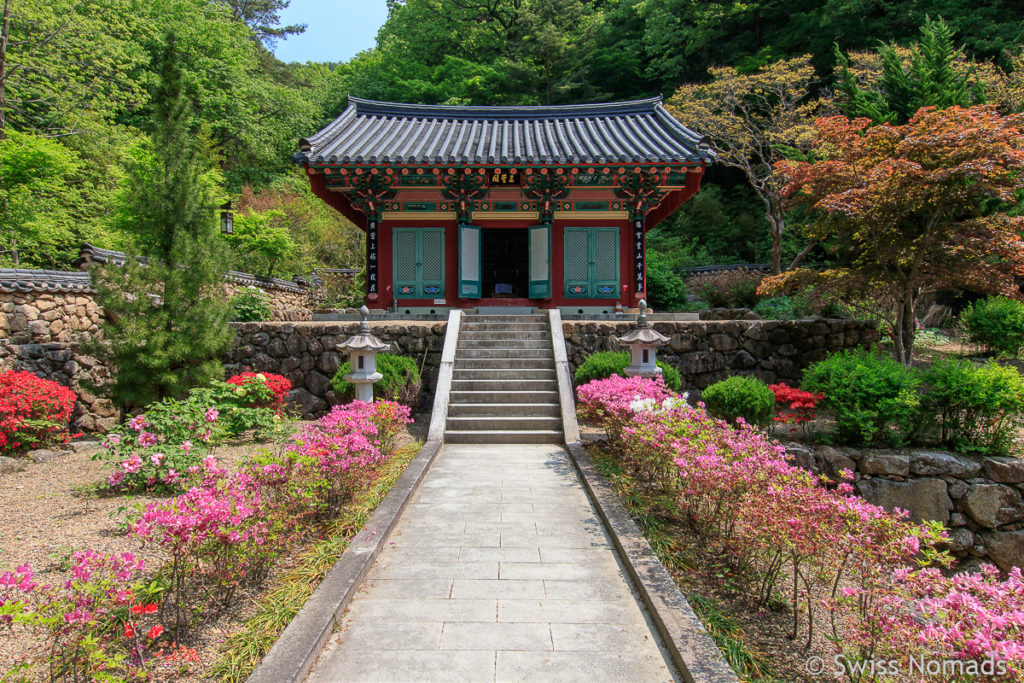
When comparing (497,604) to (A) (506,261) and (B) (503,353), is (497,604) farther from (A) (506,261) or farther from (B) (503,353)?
(A) (506,261)

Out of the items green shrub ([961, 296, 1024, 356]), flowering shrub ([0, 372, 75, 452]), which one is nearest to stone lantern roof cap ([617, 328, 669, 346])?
flowering shrub ([0, 372, 75, 452])

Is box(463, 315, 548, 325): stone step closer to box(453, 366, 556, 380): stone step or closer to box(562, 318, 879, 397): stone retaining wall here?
box(562, 318, 879, 397): stone retaining wall

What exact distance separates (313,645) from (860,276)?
395 inches

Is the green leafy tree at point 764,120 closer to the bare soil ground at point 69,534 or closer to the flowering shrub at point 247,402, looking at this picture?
the flowering shrub at point 247,402

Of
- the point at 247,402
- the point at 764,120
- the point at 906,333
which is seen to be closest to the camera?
the point at 247,402

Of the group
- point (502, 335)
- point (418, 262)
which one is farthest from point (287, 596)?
point (418, 262)

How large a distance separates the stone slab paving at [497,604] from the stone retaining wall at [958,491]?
4345 millimetres

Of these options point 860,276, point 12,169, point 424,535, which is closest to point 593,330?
point 860,276

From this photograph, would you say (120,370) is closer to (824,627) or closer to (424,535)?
(424,535)

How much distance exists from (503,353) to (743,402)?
14.3 ft

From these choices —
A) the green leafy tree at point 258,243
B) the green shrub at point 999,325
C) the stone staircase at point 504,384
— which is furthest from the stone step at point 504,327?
the green leafy tree at point 258,243

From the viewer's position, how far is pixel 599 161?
38.2 feet

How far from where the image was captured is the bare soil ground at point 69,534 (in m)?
3.00

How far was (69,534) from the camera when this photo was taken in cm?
446
